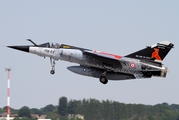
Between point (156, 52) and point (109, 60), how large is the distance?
3198 mm

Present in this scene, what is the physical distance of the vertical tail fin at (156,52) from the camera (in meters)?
41.7

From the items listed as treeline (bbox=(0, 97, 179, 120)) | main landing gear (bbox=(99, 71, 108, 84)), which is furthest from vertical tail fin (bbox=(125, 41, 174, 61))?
treeline (bbox=(0, 97, 179, 120))

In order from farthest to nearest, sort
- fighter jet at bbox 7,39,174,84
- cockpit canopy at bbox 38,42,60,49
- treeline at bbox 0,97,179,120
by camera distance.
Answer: treeline at bbox 0,97,179,120
cockpit canopy at bbox 38,42,60,49
fighter jet at bbox 7,39,174,84

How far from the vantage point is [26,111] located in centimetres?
6944

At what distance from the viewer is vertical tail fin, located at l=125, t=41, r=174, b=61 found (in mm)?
41688

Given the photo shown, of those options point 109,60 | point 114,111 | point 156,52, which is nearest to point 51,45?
point 109,60

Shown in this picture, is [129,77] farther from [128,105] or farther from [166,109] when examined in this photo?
[166,109]

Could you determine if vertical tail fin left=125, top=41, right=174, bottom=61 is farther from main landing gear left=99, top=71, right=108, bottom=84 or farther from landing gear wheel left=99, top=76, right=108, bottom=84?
landing gear wheel left=99, top=76, right=108, bottom=84

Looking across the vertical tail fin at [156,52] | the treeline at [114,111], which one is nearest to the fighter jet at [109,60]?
the vertical tail fin at [156,52]

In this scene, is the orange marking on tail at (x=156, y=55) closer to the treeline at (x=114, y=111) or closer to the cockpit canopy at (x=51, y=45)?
the cockpit canopy at (x=51, y=45)

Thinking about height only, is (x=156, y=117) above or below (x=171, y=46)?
below

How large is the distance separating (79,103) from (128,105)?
4.87 m

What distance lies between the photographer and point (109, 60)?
41750 mm

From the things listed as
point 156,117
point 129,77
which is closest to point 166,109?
point 156,117
